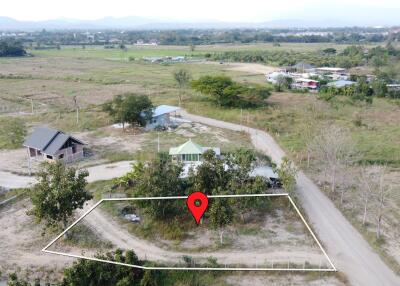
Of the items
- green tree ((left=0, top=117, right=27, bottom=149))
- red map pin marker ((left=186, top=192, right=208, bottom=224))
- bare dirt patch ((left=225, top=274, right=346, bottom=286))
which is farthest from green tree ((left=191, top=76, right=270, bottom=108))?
red map pin marker ((left=186, top=192, right=208, bottom=224))

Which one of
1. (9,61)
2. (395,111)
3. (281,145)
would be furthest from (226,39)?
(281,145)

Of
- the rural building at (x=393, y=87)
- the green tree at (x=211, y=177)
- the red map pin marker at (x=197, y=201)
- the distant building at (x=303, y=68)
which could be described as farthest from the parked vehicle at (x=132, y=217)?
the distant building at (x=303, y=68)

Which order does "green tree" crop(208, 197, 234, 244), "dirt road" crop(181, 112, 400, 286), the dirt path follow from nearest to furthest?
"dirt road" crop(181, 112, 400, 286), the dirt path, "green tree" crop(208, 197, 234, 244)

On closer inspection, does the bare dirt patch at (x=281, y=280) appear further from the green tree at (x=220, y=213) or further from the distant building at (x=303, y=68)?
the distant building at (x=303, y=68)

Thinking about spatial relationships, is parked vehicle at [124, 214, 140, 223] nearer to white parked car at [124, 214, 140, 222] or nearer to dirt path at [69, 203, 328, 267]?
white parked car at [124, 214, 140, 222]

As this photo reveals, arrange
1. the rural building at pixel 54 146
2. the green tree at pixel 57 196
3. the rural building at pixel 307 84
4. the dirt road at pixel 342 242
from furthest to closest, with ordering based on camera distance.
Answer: the rural building at pixel 307 84
the rural building at pixel 54 146
the green tree at pixel 57 196
the dirt road at pixel 342 242

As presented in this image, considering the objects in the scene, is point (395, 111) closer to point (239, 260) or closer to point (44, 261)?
point (239, 260)
